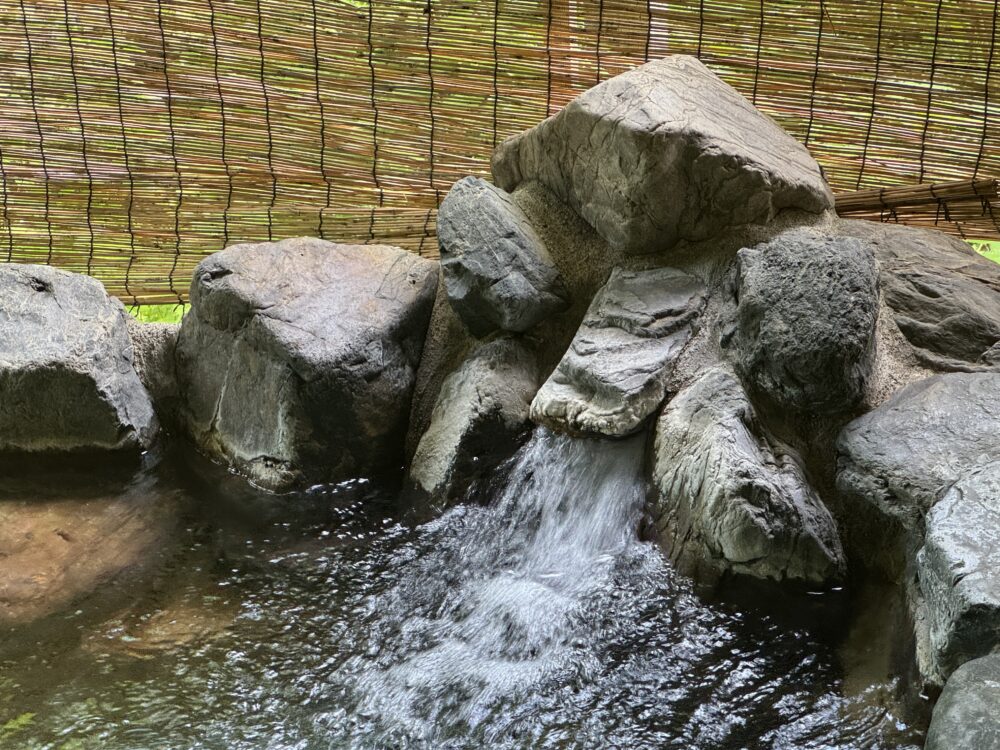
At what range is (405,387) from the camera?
313cm

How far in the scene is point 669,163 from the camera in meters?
2.64

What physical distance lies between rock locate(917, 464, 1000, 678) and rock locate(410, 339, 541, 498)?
1.21 meters

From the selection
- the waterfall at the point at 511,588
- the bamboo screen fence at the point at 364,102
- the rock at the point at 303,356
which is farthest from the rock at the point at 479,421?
the bamboo screen fence at the point at 364,102

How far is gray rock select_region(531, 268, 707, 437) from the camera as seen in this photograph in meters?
2.49

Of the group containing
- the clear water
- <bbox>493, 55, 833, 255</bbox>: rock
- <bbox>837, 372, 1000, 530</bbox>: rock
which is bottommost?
the clear water

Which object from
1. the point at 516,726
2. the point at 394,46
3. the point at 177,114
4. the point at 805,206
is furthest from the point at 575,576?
the point at 177,114

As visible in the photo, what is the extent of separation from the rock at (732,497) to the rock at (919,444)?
0.12m

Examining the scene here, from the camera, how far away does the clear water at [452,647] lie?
1.95m

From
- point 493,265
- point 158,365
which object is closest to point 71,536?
point 158,365

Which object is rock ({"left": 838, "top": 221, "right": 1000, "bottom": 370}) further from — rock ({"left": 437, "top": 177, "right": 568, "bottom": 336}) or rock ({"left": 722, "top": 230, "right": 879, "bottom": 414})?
rock ({"left": 437, "top": 177, "right": 568, "bottom": 336})

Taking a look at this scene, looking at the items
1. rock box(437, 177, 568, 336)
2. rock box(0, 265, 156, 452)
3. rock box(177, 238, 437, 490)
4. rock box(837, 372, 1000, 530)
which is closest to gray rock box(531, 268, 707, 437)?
rock box(437, 177, 568, 336)

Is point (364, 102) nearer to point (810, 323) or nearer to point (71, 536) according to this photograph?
point (71, 536)

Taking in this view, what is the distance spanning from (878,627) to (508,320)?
51.2 inches

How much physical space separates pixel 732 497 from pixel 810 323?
17.6 inches
